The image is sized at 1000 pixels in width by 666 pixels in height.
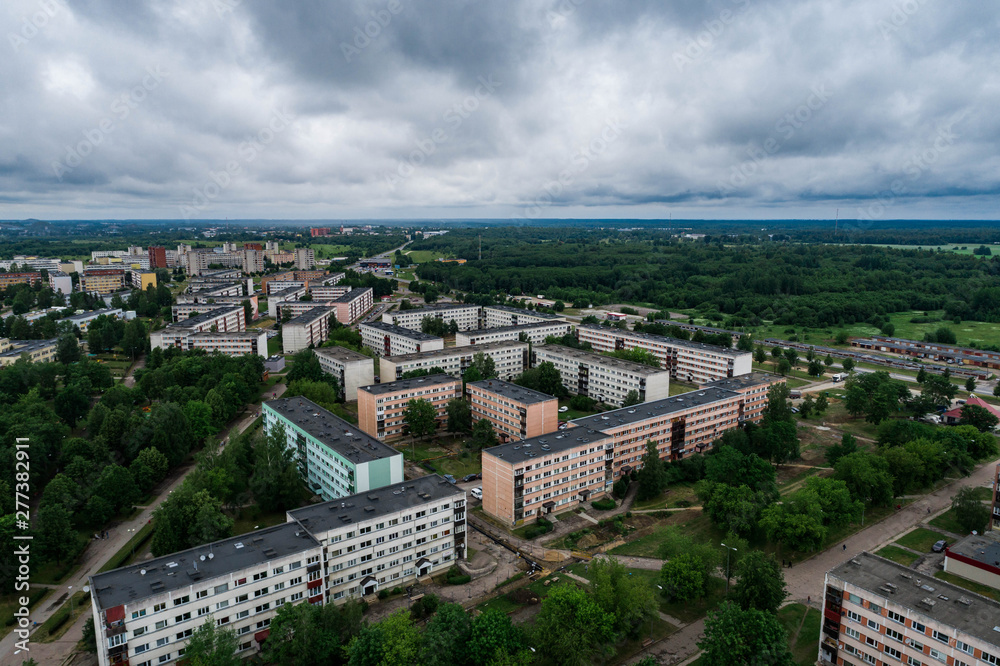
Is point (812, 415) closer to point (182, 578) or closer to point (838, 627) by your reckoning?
point (838, 627)

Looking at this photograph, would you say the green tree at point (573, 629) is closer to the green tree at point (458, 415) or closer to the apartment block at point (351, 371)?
the green tree at point (458, 415)

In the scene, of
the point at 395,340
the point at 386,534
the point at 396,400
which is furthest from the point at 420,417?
the point at 395,340

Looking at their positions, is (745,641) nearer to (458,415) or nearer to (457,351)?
(458,415)

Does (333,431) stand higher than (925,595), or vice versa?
(333,431)

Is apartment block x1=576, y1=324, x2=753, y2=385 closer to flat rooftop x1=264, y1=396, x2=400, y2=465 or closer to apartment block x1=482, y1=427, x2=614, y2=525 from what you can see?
apartment block x1=482, y1=427, x2=614, y2=525

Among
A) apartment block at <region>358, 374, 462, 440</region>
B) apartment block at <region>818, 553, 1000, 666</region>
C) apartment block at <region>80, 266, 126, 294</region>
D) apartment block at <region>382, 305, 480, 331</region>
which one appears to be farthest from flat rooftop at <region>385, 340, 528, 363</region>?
apartment block at <region>80, 266, 126, 294</region>

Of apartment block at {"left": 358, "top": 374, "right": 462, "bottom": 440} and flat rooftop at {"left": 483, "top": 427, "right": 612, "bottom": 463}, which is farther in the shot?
apartment block at {"left": 358, "top": 374, "right": 462, "bottom": 440}
